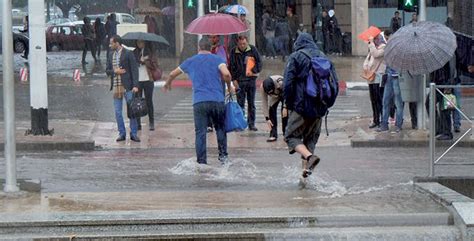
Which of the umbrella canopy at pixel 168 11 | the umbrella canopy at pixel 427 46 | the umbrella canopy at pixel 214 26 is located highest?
the umbrella canopy at pixel 168 11

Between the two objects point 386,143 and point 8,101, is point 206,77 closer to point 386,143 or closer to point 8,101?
point 8,101

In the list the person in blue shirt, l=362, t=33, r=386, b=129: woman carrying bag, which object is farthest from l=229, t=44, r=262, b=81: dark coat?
the person in blue shirt

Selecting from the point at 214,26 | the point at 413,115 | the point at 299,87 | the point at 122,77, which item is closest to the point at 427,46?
the point at 214,26

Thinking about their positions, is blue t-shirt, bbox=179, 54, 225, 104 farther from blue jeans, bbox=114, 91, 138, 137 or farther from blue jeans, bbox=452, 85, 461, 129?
blue jeans, bbox=114, 91, 138, 137

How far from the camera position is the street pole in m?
16.2

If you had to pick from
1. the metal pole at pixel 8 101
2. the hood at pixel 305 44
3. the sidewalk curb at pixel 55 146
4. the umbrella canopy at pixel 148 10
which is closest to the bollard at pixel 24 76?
the umbrella canopy at pixel 148 10

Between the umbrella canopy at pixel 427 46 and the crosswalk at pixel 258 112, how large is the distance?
6340 millimetres

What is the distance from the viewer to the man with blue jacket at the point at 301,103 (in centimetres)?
1085

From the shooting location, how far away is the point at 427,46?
46.1ft

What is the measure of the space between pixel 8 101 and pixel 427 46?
6.32m

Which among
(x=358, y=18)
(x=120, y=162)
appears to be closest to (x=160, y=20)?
(x=358, y=18)

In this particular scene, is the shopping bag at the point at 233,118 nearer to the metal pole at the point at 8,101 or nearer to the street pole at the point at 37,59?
the metal pole at the point at 8,101

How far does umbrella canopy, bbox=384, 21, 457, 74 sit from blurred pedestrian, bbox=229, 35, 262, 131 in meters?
3.97

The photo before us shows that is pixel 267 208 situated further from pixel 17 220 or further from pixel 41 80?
pixel 41 80
